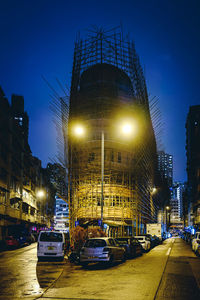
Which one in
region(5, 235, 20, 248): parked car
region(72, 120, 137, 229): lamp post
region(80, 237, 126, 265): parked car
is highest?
region(72, 120, 137, 229): lamp post

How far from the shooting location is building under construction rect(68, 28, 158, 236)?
1389 inches

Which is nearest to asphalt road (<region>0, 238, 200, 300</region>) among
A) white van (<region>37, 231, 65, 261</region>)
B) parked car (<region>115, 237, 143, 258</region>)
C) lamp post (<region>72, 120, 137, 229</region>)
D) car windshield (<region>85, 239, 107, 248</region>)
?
car windshield (<region>85, 239, 107, 248</region>)

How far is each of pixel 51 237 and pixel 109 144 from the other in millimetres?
35683

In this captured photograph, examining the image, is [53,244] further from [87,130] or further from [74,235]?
[87,130]

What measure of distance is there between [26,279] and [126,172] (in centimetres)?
3498

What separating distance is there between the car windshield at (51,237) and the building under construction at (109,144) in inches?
201

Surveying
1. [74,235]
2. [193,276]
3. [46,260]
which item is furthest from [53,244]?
[193,276]

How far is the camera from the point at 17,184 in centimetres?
6194

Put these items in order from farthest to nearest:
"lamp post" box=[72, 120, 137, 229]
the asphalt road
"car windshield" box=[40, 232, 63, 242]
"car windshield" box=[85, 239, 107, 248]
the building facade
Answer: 1. the building facade
2. "lamp post" box=[72, 120, 137, 229]
3. "car windshield" box=[40, 232, 63, 242]
4. "car windshield" box=[85, 239, 107, 248]
5. the asphalt road

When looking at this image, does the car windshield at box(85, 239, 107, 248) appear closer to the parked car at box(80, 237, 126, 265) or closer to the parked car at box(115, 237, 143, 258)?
the parked car at box(80, 237, 126, 265)

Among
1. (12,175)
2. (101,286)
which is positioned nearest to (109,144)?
(12,175)

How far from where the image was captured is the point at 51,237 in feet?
70.9

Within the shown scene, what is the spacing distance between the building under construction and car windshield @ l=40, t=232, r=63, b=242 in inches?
201

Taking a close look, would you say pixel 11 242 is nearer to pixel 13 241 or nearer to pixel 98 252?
pixel 13 241
